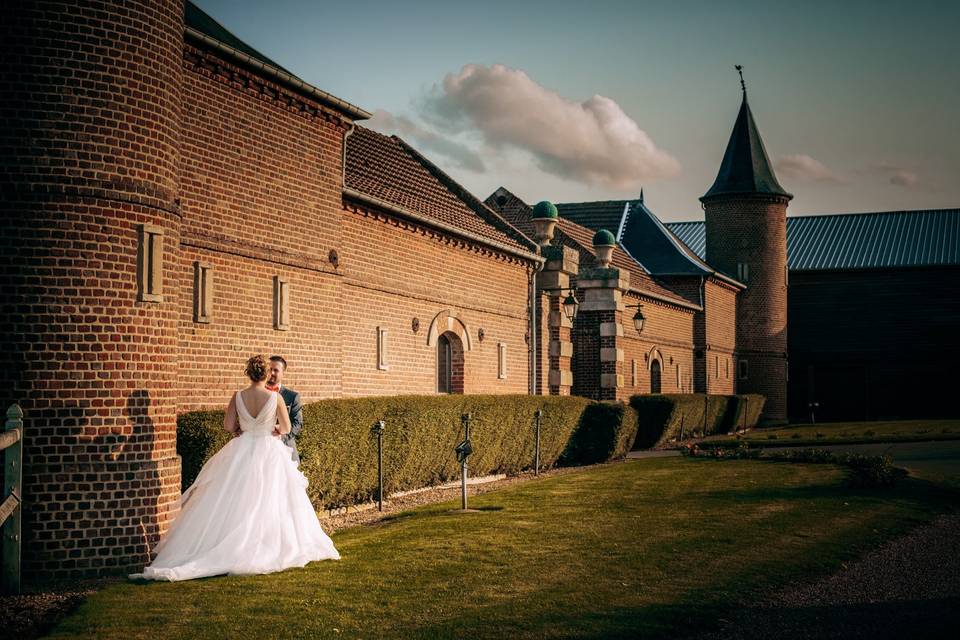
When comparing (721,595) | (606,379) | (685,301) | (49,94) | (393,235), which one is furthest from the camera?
(685,301)

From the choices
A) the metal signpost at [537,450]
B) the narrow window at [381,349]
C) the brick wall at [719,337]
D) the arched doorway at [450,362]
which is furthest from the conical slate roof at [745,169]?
the narrow window at [381,349]

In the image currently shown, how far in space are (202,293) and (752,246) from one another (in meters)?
36.6

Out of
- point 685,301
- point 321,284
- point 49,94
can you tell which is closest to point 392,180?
point 321,284

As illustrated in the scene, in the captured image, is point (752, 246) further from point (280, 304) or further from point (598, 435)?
point (280, 304)

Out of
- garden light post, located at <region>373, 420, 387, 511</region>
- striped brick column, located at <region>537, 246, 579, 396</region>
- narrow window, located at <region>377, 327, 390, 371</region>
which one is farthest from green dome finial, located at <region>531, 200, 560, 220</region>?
garden light post, located at <region>373, 420, 387, 511</region>

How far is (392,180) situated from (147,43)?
9474mm

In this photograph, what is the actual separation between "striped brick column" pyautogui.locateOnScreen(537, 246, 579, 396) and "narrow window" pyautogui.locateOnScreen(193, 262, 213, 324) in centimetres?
1280

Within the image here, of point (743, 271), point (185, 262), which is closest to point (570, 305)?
point (185, 262)

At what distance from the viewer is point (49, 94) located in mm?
→ 9445

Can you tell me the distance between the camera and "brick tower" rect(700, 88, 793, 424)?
4503 cm

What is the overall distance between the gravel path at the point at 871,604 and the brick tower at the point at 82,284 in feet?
18.8

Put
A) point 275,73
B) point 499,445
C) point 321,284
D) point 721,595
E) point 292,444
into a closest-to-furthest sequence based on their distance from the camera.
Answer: point 721,595 → point 292,444 → point 275,73 → point 321,284 → point 499,445

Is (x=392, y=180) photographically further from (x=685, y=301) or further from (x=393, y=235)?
(x=685, y=301)

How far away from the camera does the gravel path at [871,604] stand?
7.01 metres
